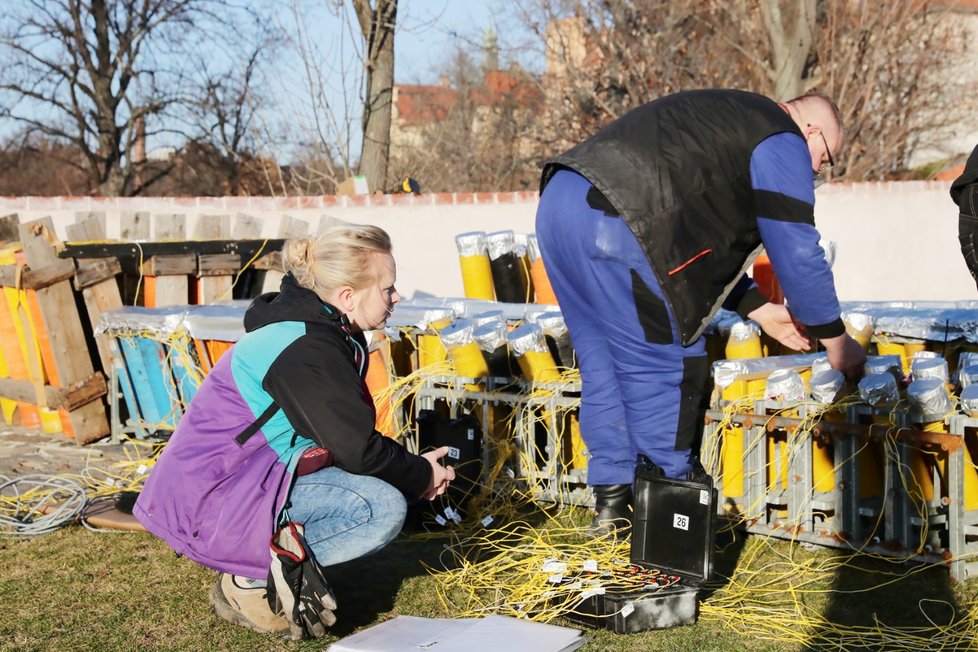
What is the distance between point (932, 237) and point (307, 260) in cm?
1157

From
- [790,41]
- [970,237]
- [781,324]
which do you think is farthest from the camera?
[790,41]

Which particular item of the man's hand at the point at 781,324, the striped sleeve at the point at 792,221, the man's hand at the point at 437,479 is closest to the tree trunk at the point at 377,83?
the man's hand at the point at 781,324

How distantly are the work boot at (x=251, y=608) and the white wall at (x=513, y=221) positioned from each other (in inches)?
261

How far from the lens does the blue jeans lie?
131 inches

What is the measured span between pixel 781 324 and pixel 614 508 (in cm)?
100

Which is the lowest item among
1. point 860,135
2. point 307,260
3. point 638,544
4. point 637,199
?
point 638,544

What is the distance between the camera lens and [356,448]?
10.2 feet

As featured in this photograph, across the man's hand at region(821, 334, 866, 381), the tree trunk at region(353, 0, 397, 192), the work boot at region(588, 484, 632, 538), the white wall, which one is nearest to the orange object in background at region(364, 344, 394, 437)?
the work boot at region(588, 484, 632, 538)

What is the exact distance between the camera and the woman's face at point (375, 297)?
334cm

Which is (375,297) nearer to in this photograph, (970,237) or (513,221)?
(970,237)

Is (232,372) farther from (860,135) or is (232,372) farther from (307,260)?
(860,135)

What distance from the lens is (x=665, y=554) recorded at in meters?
3.54

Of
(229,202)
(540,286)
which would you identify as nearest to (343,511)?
(540,286)

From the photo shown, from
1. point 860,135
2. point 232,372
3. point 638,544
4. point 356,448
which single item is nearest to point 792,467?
point 638,544
